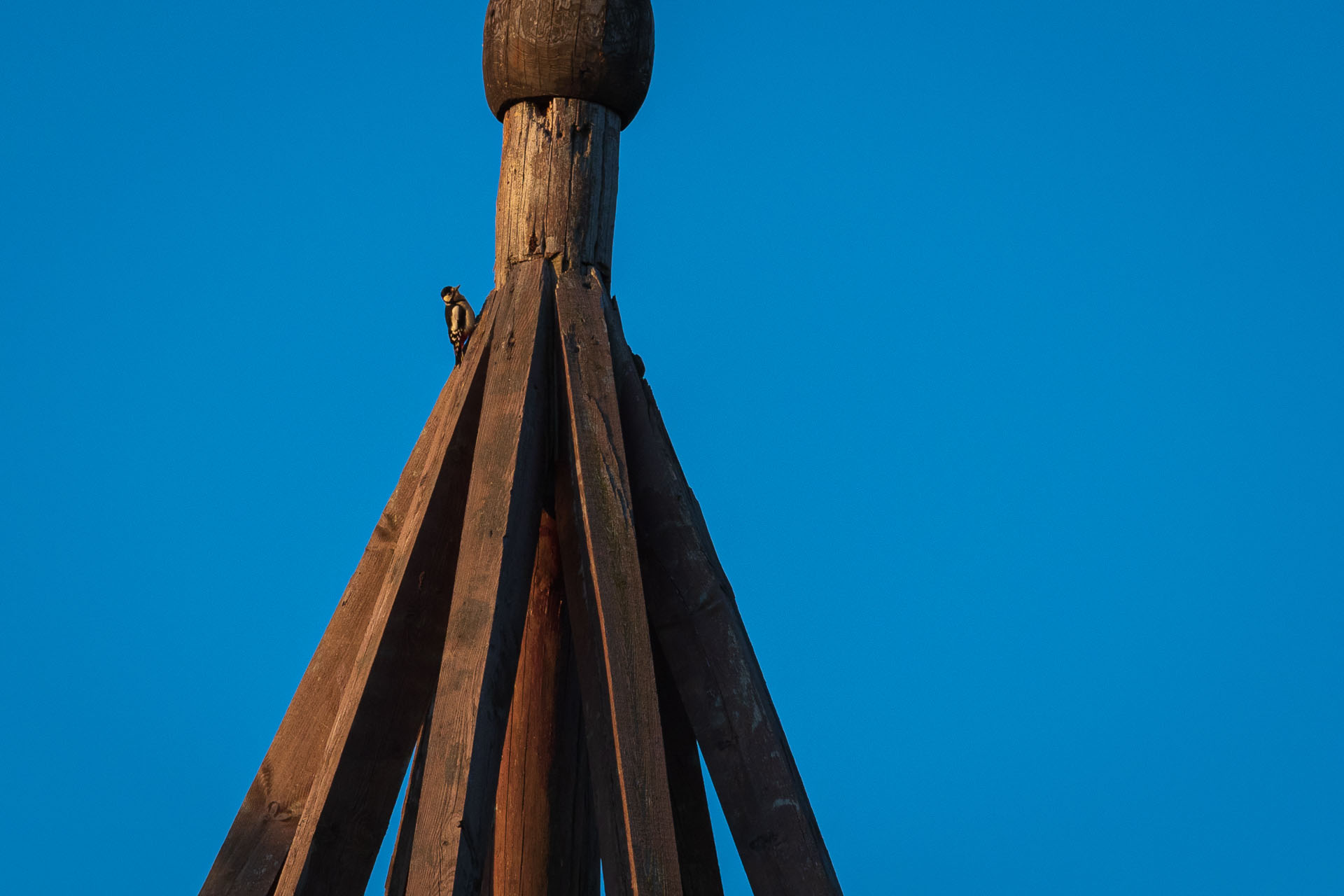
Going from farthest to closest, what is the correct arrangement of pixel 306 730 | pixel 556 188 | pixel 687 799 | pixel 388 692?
pixel 556 188
pixel 687 799
pixel 306 730
pixel 388 692

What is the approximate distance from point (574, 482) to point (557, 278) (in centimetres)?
62

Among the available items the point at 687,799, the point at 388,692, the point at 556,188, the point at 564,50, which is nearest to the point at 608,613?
the point at 388,692

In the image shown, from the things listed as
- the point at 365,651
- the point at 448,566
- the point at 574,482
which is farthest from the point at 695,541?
the point at 365,651

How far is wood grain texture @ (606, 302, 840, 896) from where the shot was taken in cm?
340

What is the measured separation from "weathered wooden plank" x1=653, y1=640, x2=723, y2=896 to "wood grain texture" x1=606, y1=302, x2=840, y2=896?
0.16m

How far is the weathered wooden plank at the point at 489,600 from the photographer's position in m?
2.91

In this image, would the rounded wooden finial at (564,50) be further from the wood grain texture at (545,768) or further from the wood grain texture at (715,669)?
the wood grain texture at (545,768)

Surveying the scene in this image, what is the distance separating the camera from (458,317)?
3.99 metres

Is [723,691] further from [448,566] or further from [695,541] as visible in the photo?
[448,566]

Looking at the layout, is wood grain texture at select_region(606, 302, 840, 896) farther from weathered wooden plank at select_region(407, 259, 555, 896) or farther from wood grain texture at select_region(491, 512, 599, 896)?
wood grain texture at select_region(491, 512, 599, 896)

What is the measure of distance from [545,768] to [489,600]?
3.01 ft

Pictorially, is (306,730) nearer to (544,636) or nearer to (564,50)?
(544,636)

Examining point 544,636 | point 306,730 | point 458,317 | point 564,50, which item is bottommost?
point 306,730

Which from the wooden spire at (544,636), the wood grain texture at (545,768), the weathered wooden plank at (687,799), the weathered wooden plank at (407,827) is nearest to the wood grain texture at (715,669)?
the wooden spire at (544,636)
